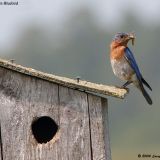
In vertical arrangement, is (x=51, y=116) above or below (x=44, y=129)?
below

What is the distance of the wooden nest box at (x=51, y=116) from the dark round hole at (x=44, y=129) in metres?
0.19

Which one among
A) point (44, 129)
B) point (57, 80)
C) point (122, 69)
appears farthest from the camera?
point (122, 69)

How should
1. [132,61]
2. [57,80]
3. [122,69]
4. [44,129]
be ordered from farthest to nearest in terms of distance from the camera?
1. [122,69]
2. [132,61]
3. [44,129]
4. [57,80]

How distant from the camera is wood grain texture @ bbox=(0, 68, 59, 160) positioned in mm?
11039

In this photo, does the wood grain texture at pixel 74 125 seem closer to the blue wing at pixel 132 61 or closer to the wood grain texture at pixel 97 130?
the wood grain texture at pixel 97 130

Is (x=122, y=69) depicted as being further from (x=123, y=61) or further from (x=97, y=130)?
(x=97, y=130)

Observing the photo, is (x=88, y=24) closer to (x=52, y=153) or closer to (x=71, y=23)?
(x=71, y=23)

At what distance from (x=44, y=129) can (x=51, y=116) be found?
32.1 inches

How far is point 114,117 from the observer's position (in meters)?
→ 69.5

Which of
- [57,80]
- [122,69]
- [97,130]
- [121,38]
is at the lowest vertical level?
[97,130]

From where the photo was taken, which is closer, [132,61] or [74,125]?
[74,125]

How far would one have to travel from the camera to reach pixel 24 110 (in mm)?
11086

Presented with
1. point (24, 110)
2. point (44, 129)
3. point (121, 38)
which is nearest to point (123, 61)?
point (121, 38)

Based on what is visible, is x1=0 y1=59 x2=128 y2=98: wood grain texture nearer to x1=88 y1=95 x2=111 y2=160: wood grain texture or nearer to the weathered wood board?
the weathered wood board
